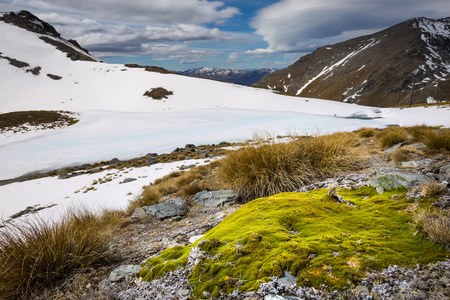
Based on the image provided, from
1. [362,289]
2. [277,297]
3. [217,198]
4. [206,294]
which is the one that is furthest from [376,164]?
[206,294]

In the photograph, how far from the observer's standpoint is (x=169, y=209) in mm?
5855

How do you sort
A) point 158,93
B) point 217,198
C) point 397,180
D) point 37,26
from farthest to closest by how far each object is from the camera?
1. point 37,26
2. point 158,93
3. point 217,198
4. point 397,180

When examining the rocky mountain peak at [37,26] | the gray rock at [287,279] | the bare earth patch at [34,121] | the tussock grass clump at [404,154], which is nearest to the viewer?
the gray rock at [287,279]

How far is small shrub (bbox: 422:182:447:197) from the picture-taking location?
96.3 inches

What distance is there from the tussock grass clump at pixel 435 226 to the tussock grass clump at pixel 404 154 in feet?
13.9

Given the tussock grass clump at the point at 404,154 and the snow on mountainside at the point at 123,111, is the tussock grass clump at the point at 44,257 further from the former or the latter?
the tussock grass clump at the point at 404,154

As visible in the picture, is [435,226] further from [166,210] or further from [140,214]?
[140,214]

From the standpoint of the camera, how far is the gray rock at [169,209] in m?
5.54

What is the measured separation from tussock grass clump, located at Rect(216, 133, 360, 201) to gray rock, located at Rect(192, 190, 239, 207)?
0.67 feet

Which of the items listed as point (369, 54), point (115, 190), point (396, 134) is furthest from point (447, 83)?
point (115, 190)

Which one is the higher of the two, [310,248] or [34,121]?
[34,121]

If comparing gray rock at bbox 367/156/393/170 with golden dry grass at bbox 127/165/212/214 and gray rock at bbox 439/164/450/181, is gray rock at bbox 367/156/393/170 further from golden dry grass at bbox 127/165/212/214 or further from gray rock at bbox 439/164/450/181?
golden dry grass at bbox 127/165/212/214

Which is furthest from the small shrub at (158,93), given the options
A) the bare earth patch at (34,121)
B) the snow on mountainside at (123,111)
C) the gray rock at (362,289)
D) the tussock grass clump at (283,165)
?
the gray rock at (362,289)

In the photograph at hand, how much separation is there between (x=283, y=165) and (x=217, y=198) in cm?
186
